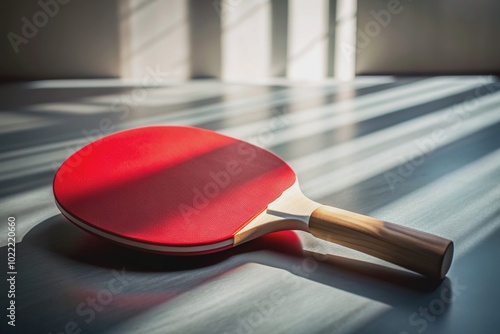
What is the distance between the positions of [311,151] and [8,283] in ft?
3.75

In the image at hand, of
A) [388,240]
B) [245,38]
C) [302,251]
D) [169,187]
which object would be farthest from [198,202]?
[245,38]

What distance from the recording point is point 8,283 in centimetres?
100

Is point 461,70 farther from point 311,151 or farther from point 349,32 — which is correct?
point 311,151

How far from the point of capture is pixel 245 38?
15.2 ft

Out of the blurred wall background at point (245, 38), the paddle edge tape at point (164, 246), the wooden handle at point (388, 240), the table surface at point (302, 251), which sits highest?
the blurred wall background at point (245, 38)

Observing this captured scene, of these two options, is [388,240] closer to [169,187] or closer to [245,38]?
[169,187]

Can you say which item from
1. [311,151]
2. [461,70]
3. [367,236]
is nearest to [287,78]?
[461,70]

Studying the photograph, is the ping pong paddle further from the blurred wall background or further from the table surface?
the blurred wall background

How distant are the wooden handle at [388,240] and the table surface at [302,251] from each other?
0.13ft

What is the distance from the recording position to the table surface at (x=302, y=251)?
0.87 meters

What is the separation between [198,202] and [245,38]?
3.66 meters

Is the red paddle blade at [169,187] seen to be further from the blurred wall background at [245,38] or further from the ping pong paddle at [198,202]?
the blurred wall background at [245,38]

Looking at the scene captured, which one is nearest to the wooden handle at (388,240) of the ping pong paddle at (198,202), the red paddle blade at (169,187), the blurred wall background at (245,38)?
the ping pong paddle at (198,202)

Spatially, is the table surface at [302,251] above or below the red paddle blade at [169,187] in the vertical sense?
below
